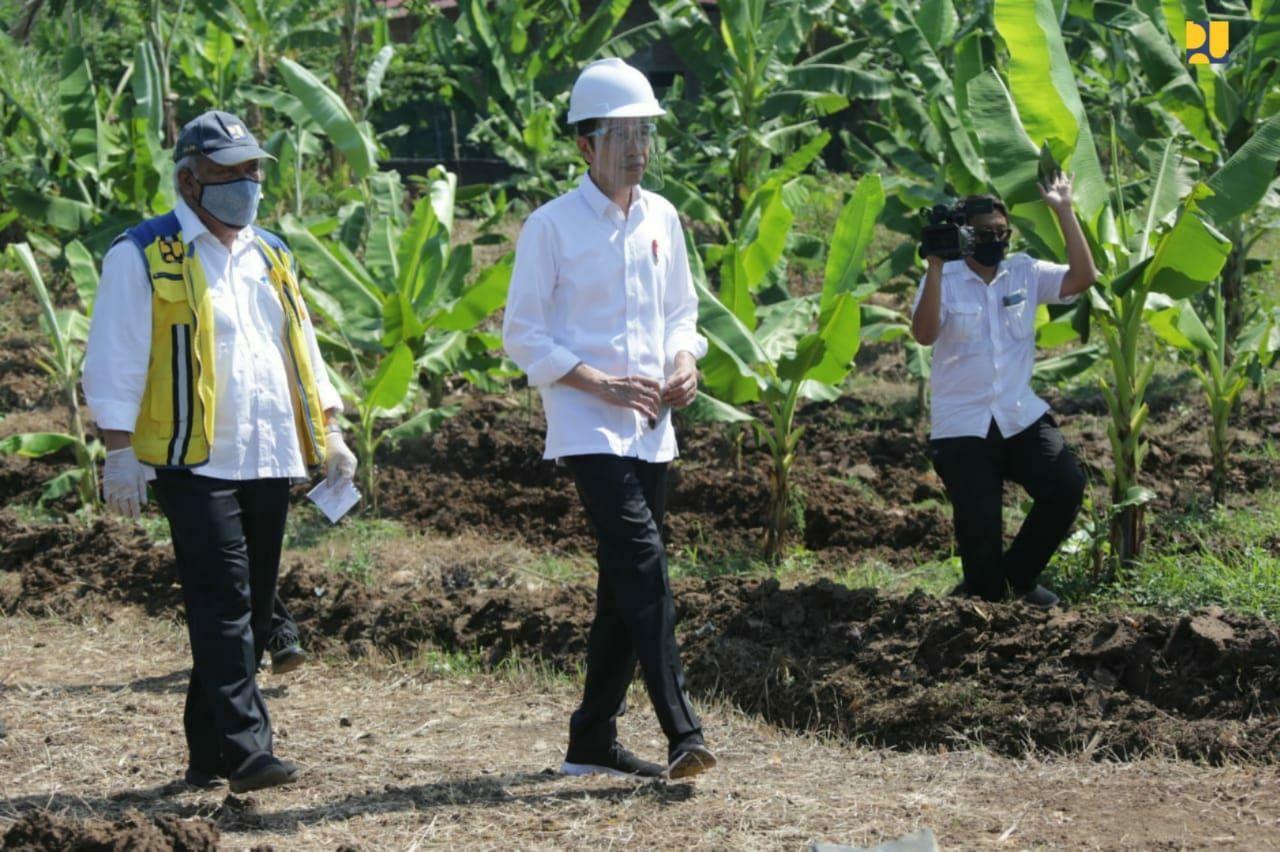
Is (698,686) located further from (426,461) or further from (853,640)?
(426,461)

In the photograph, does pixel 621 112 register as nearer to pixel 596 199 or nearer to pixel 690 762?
pixel 596 199

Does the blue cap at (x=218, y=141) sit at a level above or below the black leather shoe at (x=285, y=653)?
above

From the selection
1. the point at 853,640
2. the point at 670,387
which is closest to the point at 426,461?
the point at 853,640

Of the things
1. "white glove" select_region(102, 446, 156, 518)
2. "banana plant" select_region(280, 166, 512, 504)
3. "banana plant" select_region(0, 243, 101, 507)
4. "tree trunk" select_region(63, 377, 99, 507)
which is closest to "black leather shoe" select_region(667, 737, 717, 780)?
"white glove" select_region(102, 446, 156, 518)

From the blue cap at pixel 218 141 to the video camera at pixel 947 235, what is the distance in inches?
106

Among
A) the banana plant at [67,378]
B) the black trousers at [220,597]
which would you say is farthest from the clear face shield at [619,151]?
the banana plant at [67,378]

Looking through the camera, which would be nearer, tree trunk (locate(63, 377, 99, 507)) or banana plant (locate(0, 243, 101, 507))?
banana plant (locate(0, 243, 101, 507))

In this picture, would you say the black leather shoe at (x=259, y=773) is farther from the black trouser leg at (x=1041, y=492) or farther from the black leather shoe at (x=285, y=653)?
the black trouser leg at (x=1041, y=492)

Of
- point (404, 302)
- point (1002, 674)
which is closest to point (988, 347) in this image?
point (1002, 674)

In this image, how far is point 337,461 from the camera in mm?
5137

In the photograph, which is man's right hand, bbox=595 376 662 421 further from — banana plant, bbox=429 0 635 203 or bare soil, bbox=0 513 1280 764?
banana plant, bbox=429 0 635 203

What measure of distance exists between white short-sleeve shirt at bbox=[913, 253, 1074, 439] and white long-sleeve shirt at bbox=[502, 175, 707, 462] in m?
1.93

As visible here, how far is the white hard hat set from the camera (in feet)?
15.4

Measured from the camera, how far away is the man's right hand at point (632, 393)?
4.71 meters
